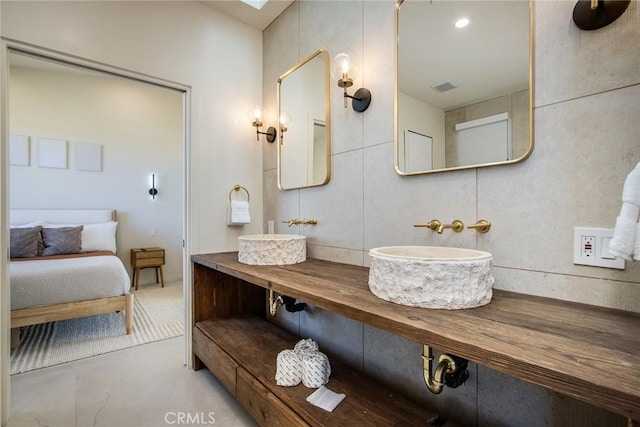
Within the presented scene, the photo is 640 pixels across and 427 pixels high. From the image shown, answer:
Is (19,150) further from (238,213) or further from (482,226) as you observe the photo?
(482,226)

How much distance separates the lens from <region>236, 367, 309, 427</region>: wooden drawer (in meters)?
1.15

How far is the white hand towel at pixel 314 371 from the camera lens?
1.28 meters

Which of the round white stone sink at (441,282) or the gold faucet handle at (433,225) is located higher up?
the gold faucet handle at (433,225)

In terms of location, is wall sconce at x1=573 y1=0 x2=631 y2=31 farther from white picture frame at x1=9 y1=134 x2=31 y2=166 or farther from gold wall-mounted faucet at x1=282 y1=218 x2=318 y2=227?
white picture frame at x1=9 y1=134 x2=31 y2=166

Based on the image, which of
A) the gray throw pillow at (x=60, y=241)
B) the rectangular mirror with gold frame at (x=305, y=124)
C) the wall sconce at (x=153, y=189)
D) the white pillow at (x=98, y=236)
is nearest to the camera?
the rectangular mirror with gold frame at (x=305, y=124)

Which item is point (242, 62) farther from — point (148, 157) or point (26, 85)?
point (26, 85)

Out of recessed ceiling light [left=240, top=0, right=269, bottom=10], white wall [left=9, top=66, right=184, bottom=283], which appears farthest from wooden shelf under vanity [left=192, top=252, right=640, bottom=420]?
white wall [left=9, top=66, right=184, bottom=283]

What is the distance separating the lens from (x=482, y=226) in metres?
1.09

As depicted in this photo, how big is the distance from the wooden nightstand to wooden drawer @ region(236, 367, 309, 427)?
3.29 metres

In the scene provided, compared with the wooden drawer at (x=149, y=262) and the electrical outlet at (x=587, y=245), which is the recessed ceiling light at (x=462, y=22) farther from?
the wooden drawer at (x=149, y=262)

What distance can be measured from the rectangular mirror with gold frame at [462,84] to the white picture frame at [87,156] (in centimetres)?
439

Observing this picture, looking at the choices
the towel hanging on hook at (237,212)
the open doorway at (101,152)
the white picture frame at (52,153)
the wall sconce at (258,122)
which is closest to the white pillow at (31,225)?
the open doorway at (101,152)

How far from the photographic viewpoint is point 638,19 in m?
0.80

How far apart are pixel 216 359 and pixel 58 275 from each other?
178 cm
